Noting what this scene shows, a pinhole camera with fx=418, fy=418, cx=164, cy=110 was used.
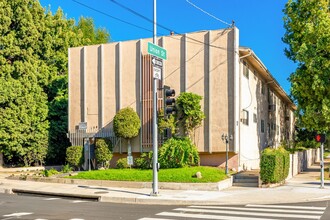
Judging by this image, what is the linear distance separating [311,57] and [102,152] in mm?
13937

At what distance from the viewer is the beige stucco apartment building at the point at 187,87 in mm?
24281

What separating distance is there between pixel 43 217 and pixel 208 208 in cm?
539

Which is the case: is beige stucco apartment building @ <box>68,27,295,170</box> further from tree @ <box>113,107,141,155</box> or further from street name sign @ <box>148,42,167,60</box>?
street name sign @ <box>148,42,167,60</box>

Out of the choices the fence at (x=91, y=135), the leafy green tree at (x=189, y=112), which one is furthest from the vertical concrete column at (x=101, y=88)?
the leafy green tree at (x=189, y=112)

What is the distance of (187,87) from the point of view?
25.3 metres

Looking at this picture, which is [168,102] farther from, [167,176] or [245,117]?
[245,117]

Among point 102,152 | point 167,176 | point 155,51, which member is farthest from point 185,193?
point 102,152

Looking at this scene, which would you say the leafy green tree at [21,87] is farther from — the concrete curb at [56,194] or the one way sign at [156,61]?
the one way sign at [156,61]

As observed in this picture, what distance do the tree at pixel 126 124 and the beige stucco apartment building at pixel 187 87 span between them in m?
0.73

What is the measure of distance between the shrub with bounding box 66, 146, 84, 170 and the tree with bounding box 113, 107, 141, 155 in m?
3.21

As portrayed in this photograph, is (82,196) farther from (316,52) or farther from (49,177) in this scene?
(316,52)

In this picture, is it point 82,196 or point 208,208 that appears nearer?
point 208,208

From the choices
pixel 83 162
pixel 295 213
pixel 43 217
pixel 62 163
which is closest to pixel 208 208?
pixel 295 213

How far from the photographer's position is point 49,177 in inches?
880
